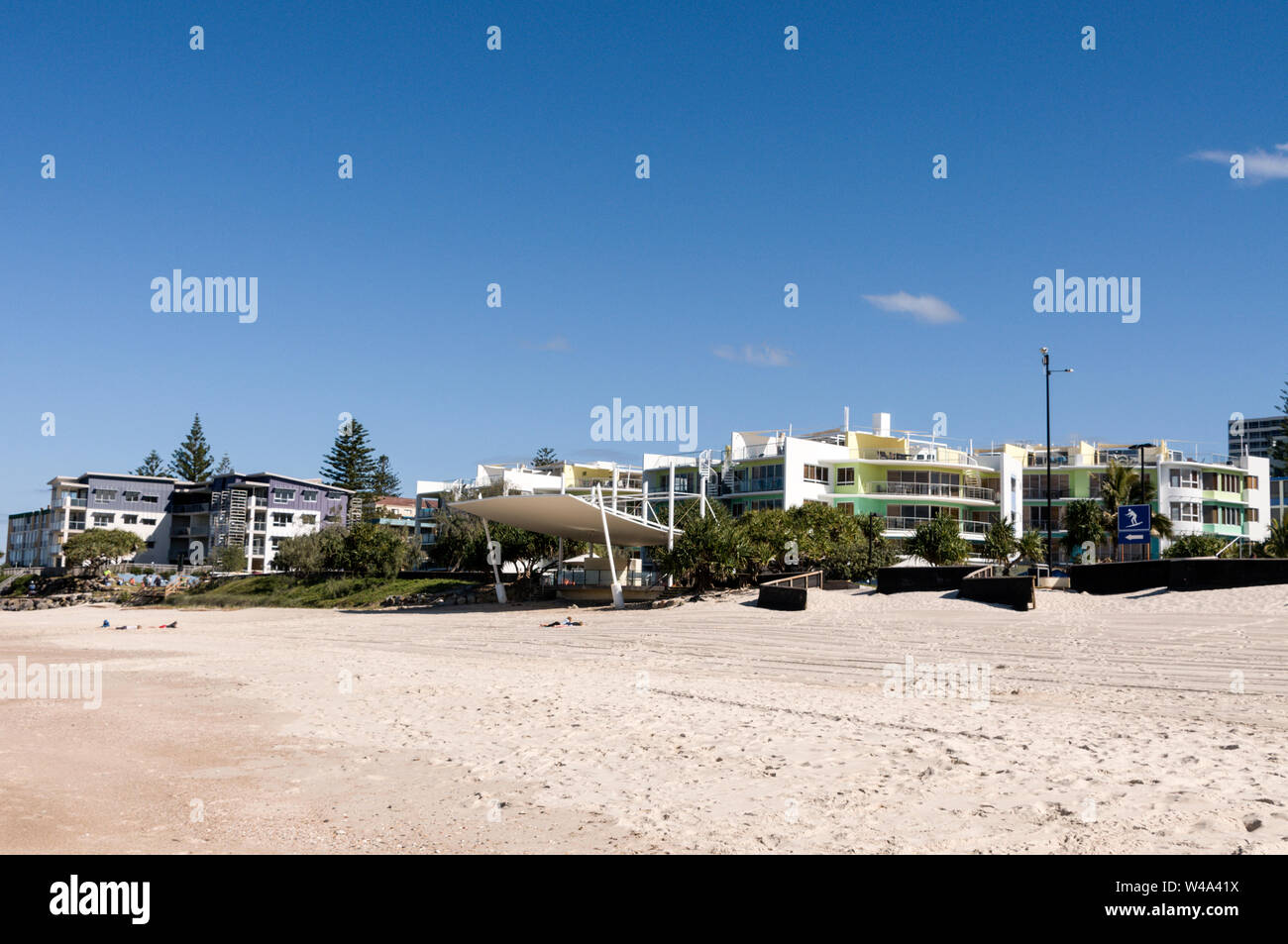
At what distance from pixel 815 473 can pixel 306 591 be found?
29642 mm

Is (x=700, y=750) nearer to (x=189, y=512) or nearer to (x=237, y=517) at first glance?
(x=237, y=517)

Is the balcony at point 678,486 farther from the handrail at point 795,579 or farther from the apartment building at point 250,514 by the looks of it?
the apartment building at point 250,514

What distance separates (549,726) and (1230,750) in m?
6.85

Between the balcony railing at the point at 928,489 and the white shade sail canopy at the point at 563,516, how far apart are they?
66.8 feet

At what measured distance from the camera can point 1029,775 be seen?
27.4 ft

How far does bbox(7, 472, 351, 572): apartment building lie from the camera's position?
8719 centimetres


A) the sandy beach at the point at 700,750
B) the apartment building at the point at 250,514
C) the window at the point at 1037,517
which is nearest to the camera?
the sandy beach at the point at 700,750

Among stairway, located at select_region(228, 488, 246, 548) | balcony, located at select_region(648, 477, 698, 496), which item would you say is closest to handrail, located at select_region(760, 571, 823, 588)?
balcony, located at select_region(648, 477, 698, 496)

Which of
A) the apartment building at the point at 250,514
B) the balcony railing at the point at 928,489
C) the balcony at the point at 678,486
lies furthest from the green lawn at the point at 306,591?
the balcony railing at the point at 928,489

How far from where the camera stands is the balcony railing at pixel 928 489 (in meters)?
57.7

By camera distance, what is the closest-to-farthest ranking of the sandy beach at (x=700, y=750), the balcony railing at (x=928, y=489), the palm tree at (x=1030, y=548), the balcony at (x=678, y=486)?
the sandy beach at (x=700, y=750)
the palm tree at (x=1030, y=548)
the balcony railing at (x=928, y=489)
the balcony at (x=678, y=486)

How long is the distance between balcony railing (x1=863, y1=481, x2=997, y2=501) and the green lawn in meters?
24.2
